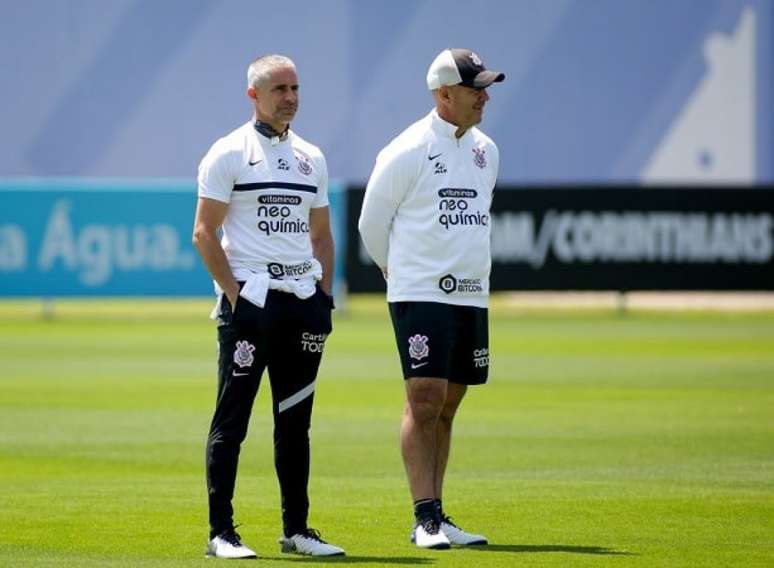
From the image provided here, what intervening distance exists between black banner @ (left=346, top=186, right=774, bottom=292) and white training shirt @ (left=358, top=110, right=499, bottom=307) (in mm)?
19955

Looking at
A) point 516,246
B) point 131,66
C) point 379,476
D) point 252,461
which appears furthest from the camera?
point 131,66

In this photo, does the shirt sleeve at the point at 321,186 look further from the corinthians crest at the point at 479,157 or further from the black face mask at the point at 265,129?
the corinthians crest at the point at 479,157

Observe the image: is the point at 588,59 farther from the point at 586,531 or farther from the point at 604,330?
the point at 586,531

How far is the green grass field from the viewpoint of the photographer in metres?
9.17

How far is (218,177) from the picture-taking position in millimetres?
8805

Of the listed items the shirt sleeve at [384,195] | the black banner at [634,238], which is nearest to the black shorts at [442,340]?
the shirt sleeve at [384,195]

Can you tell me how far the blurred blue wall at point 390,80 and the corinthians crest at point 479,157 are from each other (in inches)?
1101

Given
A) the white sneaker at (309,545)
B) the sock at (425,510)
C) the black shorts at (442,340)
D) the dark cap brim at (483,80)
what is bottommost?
the white sneaker at (309,545)

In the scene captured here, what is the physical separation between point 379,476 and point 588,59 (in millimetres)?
28492

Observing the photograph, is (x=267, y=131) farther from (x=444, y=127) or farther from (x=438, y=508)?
(x=438, y=508)

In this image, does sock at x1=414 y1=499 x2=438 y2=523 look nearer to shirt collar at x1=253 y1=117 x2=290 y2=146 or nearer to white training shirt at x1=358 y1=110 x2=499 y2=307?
white training shirt at x1=358 y1=110 x2=499 y2=307

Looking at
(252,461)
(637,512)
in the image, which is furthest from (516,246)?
(637,512)

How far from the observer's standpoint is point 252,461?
499 inches

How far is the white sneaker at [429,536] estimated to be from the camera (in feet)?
29.7
